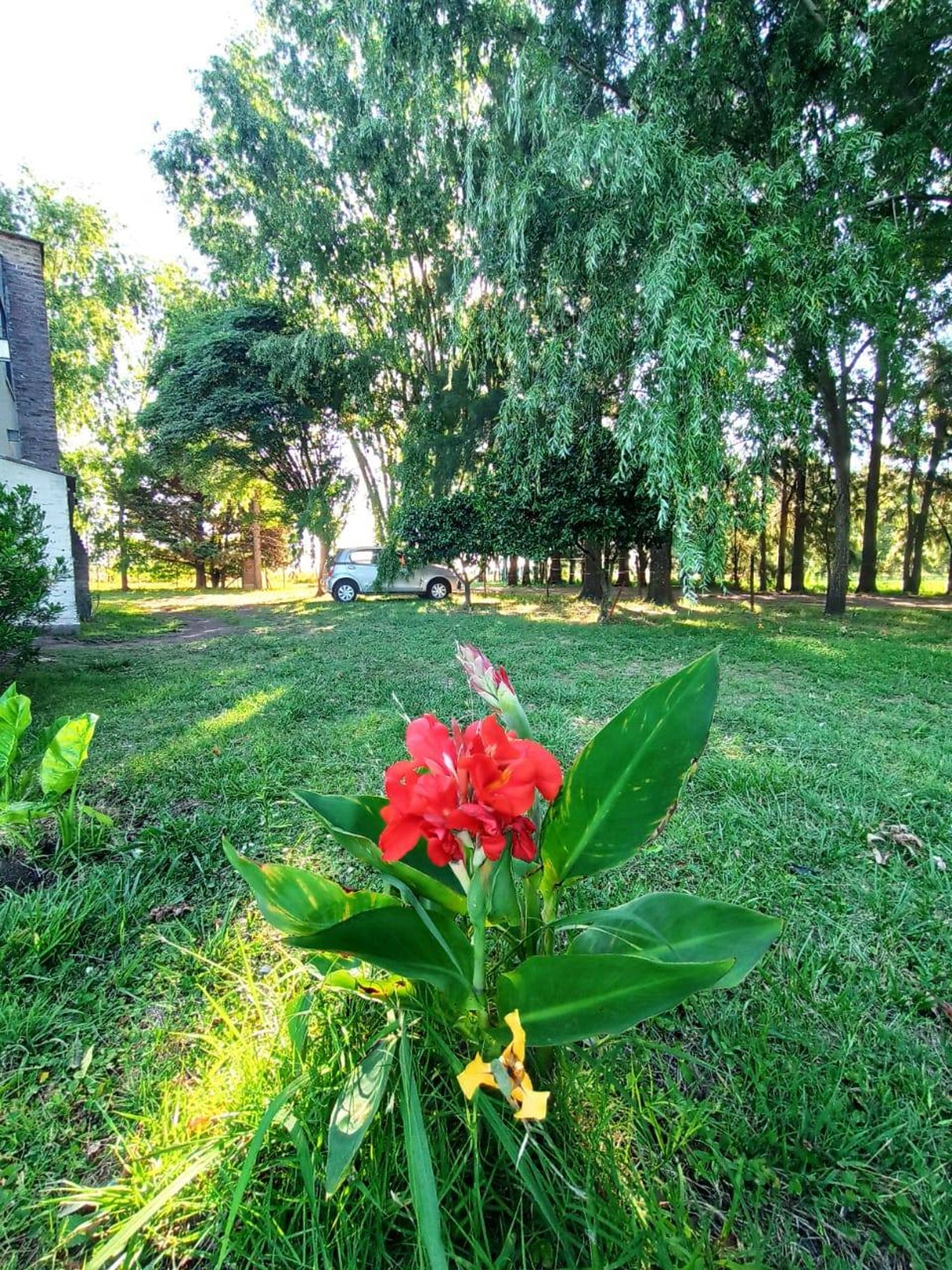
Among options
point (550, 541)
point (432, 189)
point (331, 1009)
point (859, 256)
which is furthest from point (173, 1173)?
point (432, 189)

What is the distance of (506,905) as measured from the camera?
0.93 meters

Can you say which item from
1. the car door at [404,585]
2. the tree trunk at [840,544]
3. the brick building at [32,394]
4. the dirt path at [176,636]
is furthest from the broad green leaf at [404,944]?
the car door at [404,585]

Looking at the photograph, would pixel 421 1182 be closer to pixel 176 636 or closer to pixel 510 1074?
pixel 510 1074

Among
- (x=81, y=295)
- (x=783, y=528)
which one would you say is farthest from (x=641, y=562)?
(x=81, y=295)

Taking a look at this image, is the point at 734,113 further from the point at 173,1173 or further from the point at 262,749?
the point at 173,1173

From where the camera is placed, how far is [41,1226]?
84 cm

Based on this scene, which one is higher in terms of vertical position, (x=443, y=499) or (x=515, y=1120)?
(x=443, y=499)

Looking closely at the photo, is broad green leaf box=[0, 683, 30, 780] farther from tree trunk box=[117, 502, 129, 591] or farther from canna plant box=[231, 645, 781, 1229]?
tree trunk box=[117, 502, 129, 591]

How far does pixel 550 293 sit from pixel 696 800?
5.35 metres

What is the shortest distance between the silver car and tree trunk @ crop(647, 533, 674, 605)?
16.1 ft

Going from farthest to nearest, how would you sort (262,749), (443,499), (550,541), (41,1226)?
1. (443,499)
2. (550,541)
3. (262,749)
4. (41,1226)

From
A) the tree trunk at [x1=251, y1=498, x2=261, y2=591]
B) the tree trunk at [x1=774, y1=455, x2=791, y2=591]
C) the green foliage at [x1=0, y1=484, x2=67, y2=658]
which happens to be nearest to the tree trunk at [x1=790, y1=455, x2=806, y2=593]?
the tree trunk at [x1=774, y1=455, x2=791, y2=591]

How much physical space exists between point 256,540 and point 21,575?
18791 mm

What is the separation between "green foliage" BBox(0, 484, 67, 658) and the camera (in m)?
3.52
